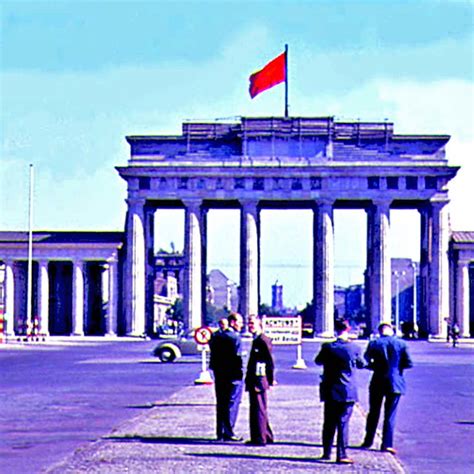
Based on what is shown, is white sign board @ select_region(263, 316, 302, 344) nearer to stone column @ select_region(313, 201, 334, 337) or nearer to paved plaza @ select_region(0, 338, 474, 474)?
paved plaza @ select_region(0, 338, 474, 474)

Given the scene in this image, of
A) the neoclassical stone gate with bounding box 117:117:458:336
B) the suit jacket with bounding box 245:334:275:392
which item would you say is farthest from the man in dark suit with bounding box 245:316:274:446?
the neoclassical stone gate with bounding box 117:117:458:336

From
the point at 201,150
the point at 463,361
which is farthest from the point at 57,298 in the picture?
the point at 463,361

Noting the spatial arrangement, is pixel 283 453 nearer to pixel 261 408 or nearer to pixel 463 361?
pixel 261 408

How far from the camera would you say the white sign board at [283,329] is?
125 feet

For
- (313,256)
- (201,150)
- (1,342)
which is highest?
(201,150)

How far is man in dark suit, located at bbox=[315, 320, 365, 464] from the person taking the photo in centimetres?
1795

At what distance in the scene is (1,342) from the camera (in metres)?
86.6

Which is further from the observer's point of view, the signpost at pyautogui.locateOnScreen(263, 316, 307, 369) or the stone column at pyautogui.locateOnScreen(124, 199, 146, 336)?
the stone column at pyautogui.locateOnScreen(124, 199, 146, 336)

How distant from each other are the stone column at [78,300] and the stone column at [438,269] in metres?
29.2

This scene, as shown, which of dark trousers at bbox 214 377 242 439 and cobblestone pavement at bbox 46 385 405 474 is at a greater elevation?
dark trousers at bbox 214 377 242 439

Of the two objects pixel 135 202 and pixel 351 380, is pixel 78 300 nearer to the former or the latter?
pixel 135 202

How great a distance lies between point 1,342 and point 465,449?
69667mm

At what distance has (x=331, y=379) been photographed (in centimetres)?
1825

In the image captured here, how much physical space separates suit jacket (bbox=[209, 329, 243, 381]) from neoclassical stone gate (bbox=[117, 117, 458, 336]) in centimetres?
8552
